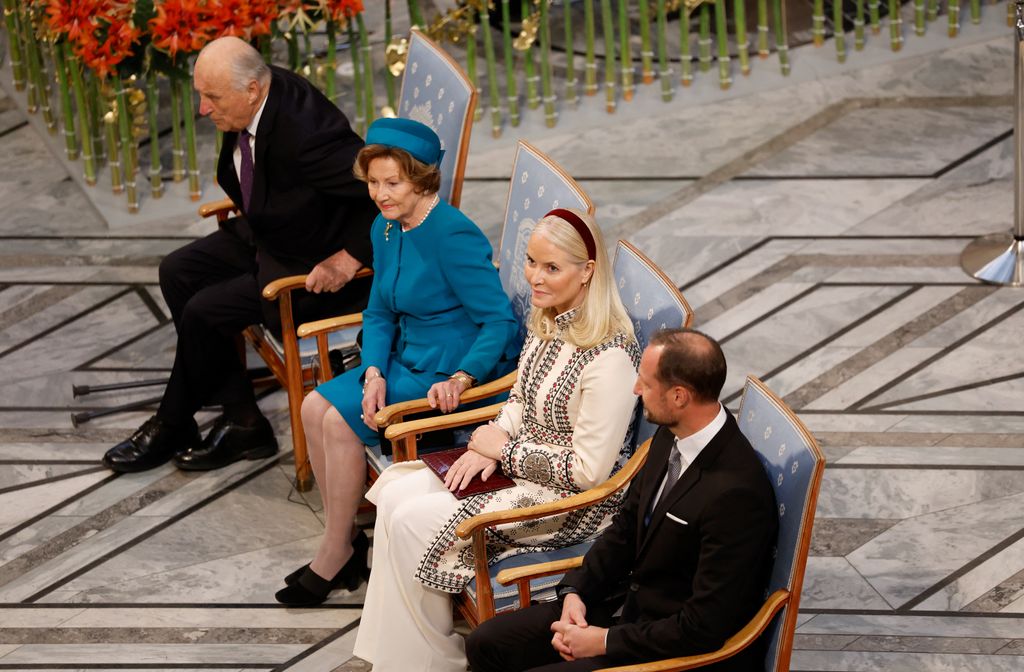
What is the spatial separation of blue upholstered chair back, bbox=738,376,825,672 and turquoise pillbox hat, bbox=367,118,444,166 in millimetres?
1252

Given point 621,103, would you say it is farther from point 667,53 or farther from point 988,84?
point 988,84

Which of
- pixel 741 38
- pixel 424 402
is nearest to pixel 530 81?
pixel 741 38

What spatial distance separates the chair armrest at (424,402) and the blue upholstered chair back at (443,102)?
0.69 meters

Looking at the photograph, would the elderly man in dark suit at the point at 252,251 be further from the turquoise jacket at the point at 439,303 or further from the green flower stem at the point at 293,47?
the green flower stem at the point at 293,47

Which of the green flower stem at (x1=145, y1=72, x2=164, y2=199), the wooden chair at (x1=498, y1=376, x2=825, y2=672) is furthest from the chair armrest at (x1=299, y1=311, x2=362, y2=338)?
the green flower stem at (x1=145, y1=72, x2=164, y2=199)

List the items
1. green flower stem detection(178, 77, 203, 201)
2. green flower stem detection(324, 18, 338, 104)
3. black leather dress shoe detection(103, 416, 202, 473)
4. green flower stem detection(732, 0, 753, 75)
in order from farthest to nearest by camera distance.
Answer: green flower stem detection(732, 0, 753, 75) < green flower stem detection(324, 18, 338, 104) < green flower stem detection(178, 77, 203, 201) < black leather dress shoe detection(103, 416, 202, 473)

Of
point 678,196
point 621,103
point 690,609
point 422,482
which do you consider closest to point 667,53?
point 621,103

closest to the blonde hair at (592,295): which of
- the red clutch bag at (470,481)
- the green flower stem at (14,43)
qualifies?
the red clutch bag at (470,481)

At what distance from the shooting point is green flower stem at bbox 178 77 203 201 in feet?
19.3

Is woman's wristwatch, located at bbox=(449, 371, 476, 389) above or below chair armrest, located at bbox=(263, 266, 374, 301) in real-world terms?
below

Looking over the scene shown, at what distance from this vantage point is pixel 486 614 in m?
3.44

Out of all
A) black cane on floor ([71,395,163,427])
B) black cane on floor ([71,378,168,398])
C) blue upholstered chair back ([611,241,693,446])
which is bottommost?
black cane on floor ([71,395,163,427])

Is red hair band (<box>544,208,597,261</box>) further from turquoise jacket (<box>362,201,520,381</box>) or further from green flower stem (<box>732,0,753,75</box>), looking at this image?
green flower stem (<box>732,0,753,75</box>)

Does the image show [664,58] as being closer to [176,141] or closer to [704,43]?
[704,43]
